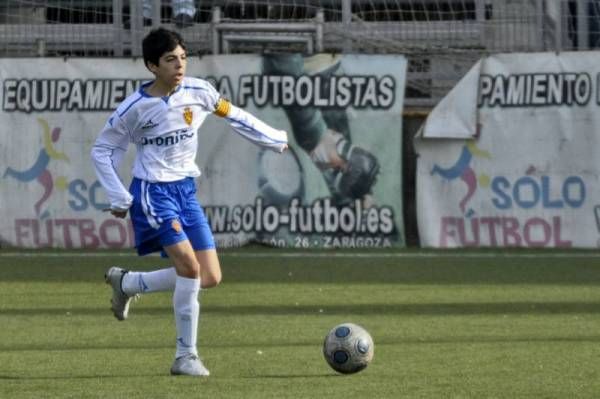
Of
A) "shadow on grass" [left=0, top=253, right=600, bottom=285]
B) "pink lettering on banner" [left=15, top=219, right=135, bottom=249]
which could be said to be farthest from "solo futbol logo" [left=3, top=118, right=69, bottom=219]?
"shadow on grass" [left=0, top=253, right=600, bottom=285]

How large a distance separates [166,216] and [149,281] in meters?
0.70

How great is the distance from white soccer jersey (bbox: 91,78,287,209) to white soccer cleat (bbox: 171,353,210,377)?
0.93 metres

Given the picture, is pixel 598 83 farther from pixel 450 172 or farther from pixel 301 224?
pixel 301 224

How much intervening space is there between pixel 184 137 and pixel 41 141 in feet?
28.7

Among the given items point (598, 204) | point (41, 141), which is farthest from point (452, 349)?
point (41, 141)

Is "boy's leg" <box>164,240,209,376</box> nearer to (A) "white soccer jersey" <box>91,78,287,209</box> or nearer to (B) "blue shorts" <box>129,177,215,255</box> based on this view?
(B) "blue shorts" <box>129,177,215,255</box>

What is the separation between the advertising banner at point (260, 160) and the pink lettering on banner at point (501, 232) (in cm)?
58

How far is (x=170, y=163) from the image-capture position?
29.1 ft

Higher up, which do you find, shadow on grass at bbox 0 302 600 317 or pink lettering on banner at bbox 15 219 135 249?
shadow on grass at bbox 0 302 600 317

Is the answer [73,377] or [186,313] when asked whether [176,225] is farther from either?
[73,377]

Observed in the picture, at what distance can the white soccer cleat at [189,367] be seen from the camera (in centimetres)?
844

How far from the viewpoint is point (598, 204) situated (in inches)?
658

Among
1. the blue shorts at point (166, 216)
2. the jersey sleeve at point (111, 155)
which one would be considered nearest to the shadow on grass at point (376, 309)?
the blue shorts at point (166, 216)

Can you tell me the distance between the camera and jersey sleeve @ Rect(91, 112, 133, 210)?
8719 millimetres
